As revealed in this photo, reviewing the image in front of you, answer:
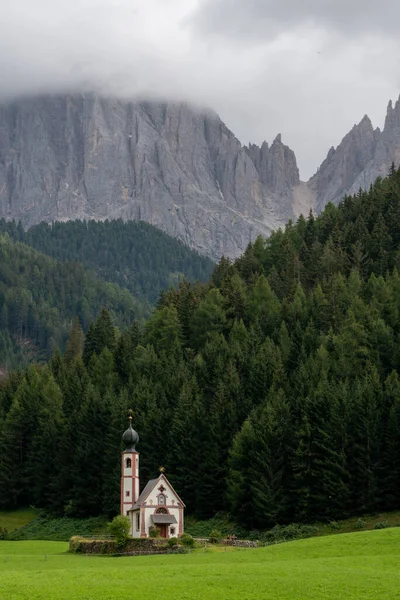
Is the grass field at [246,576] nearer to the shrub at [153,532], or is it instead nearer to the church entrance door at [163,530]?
the shrub at [153,532]

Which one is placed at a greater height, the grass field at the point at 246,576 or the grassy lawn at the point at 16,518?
the grassy lawn at the point at 16,518

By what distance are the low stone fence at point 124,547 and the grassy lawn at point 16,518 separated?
98.0 feet

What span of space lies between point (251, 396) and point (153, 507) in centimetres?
2165

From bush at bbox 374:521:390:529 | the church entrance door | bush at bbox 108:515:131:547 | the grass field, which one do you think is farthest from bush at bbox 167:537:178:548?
bush at bbox 374:521:390:529

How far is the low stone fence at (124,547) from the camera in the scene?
70.5 m

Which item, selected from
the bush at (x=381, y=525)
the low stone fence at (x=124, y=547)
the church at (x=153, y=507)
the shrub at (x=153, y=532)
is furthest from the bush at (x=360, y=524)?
the shrub at (x=153, y=532)

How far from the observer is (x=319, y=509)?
265 feet

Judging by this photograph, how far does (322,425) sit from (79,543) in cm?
2357

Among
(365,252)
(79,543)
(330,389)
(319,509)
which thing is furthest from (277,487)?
(365,252)

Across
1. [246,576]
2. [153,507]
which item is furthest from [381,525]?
[246,576]

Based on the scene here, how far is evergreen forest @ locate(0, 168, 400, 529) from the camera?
82.7 m

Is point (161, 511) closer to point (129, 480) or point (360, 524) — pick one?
point (129, 480)

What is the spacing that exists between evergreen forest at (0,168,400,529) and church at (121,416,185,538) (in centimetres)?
595

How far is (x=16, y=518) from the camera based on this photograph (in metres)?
106
